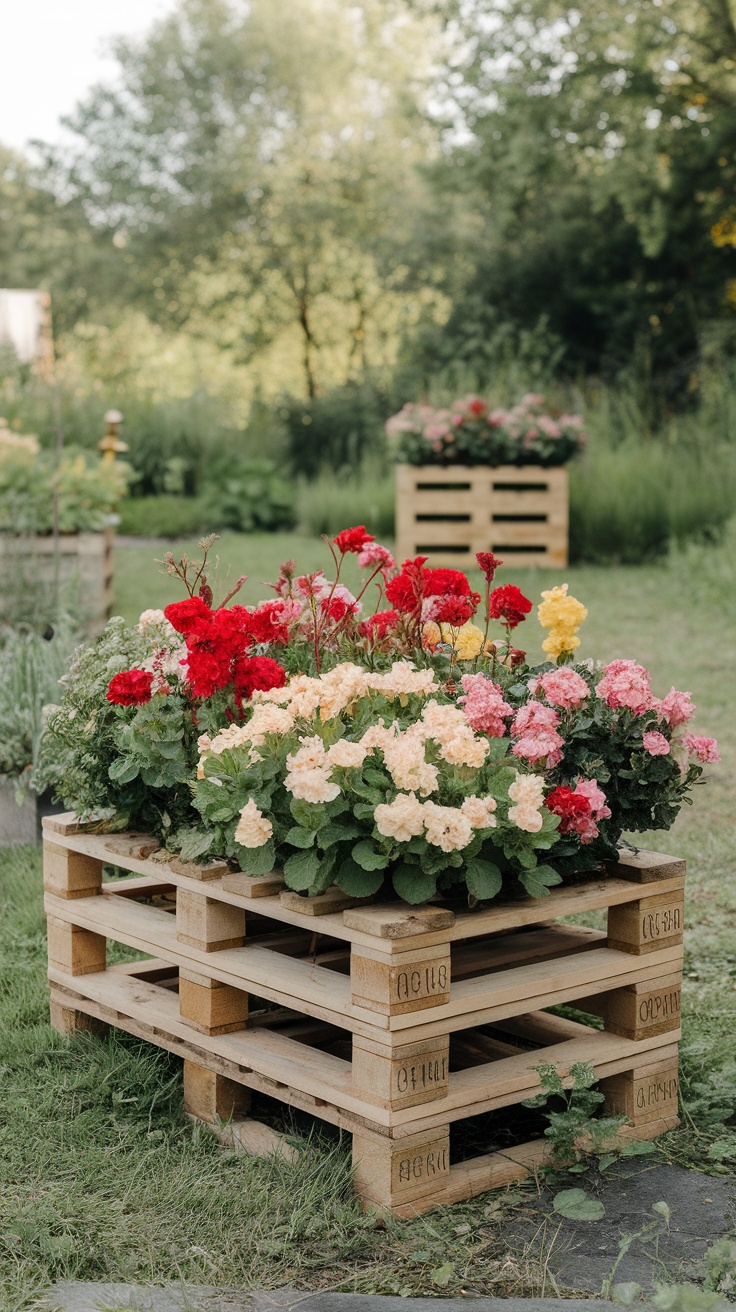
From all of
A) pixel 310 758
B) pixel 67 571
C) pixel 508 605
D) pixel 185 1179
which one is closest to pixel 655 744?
pixel 508 605

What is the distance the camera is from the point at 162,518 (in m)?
12.1

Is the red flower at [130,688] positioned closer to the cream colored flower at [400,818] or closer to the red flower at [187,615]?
the red flower at [187,615]

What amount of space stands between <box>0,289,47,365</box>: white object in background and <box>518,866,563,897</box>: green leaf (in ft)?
43.5

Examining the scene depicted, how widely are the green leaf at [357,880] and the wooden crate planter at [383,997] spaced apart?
0.11 feet

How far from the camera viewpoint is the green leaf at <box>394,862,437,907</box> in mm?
2207

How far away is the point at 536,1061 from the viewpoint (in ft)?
8.06

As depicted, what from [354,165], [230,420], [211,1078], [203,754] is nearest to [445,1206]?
[211,1078]

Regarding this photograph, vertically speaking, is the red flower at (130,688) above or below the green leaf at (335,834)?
above

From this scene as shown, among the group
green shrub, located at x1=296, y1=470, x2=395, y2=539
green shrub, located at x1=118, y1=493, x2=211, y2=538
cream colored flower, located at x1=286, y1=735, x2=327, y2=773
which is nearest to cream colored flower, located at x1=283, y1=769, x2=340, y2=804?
cream colored flower, located at x1=286, y1=735, x2=327, y2=773

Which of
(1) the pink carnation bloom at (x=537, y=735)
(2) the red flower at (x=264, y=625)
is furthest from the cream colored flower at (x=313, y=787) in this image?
(2) the red flower at (x=264, y=625)

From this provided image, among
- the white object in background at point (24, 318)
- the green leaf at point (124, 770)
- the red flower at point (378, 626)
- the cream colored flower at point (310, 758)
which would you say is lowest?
the green leaf at point (124, 770)

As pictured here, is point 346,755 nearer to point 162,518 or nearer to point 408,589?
point 408,589

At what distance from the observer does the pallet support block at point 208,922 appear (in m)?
2.50

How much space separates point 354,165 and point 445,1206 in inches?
892
